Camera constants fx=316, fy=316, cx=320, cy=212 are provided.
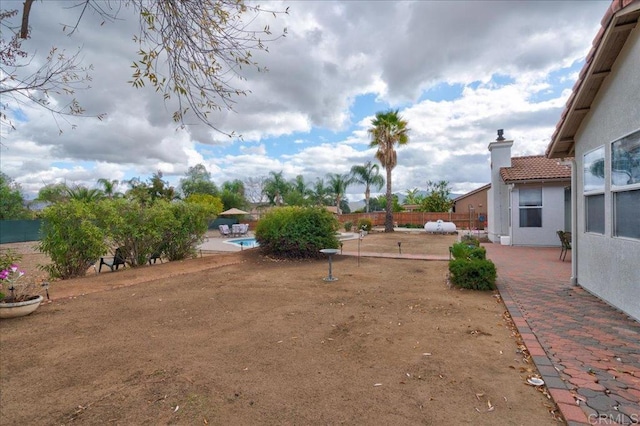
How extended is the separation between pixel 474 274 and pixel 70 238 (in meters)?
9.76

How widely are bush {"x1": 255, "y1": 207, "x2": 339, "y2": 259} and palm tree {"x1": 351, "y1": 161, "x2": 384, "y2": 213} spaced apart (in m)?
25.5

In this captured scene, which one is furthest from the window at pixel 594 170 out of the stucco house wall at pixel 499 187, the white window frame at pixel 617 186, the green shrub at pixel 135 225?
the green shrub at pixel 135 225

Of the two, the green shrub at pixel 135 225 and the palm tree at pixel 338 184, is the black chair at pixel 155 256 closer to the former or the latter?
the green shrub at pixel 135 225

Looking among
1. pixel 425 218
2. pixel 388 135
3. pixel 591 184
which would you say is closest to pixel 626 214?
pixel 591 184

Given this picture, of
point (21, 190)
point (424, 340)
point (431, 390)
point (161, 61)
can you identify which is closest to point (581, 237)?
point (424, 340)

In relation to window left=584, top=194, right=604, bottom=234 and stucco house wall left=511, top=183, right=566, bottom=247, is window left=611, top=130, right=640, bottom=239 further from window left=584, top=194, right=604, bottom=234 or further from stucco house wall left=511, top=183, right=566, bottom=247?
stucco house wall left=511, top=183, right=566, bottom=247

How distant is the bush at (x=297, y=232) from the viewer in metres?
11.2

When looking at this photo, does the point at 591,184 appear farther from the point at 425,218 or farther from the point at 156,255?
the point at 425,218

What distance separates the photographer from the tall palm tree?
24.0 m

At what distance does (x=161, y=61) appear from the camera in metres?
3.06

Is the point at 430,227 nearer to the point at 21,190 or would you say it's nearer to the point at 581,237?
the point at 581,237

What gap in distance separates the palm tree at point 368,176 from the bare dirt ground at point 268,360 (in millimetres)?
30537

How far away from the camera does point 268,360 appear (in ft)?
11.4

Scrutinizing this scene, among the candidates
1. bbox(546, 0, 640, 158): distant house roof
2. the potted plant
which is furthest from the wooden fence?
the potted plant
